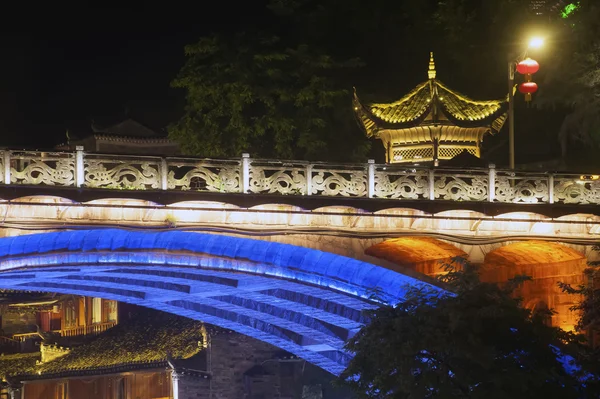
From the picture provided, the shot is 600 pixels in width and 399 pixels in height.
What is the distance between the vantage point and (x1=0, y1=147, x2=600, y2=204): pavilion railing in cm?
2009

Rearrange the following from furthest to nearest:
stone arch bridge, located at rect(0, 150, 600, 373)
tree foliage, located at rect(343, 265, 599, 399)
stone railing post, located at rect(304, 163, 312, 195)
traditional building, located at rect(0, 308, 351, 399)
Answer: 1. traditional building, located at rect(0, 308, 351, 399)
2. stone railing post, located at rect(304, 163, 312, 195)
3. stone arch bridge, located at rect(0, 150, 600, 373)
4. tree foliage, located at rect(343, 265, 599, 399)

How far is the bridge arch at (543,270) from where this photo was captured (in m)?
24.0

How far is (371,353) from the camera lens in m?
18.4

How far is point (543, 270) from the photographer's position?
2528 cm

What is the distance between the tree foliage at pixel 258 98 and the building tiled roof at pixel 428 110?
2900 mm

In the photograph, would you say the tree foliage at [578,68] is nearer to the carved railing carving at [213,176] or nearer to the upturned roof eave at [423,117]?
the upturned roof eave at [423,117]

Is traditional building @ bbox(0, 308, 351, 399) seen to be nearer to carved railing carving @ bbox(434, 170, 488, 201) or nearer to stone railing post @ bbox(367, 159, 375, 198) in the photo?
carved railing carving @ bbox(434, 170, 488, 201)

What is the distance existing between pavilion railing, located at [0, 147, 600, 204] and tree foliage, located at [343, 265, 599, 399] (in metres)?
3.53

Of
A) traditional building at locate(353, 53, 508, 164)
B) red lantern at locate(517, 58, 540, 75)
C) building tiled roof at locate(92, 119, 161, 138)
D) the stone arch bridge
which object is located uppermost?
red lantern at locate(517, 58, 540, 75)

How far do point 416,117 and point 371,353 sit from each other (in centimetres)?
1053

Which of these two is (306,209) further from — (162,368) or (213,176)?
(162,368)

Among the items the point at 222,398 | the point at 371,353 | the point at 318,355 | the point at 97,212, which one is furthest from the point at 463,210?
the point at 222,398

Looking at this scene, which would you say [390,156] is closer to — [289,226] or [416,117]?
[416,117]

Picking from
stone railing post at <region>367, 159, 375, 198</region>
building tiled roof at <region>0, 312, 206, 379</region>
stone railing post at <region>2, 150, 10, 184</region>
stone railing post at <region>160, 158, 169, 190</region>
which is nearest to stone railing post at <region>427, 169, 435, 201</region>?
stone railing post at <region>367, 159, 375, 198</region>
